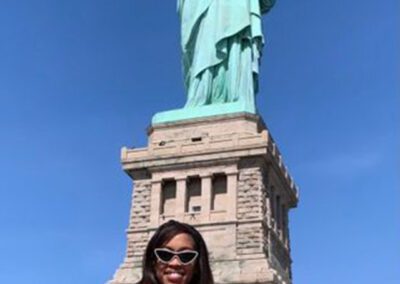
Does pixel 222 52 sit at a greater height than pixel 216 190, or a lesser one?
greater

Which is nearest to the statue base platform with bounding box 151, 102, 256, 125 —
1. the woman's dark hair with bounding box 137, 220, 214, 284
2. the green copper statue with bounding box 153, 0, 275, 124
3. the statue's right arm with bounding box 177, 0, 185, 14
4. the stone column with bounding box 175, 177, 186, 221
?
the green copper statue with bounding box 153, 0, 275, 124

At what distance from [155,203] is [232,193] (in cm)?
304

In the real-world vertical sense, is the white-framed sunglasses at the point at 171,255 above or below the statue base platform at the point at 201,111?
below

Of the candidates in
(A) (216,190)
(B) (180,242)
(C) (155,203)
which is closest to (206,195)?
(A) (216,190)

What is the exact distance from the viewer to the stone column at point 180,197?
2619 cm

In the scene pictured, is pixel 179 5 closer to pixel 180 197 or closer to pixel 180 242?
pixel 180 197

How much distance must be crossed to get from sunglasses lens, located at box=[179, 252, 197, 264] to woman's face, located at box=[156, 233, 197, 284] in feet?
0.06

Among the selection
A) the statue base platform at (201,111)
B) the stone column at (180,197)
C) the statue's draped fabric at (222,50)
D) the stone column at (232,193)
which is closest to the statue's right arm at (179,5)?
the statue's draped fabric at (222,50)

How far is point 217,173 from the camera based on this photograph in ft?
86.7

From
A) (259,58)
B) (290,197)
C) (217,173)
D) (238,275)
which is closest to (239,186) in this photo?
(217,173)

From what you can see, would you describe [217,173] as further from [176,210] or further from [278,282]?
[278,282]

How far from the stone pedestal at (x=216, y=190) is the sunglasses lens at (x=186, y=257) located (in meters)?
21.0

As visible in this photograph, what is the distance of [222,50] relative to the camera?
30.0 metres

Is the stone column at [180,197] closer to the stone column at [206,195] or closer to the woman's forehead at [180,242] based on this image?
the stone column at [206,195]
